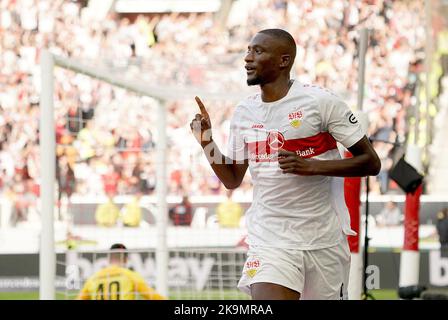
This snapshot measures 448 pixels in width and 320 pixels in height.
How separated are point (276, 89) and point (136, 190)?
1266cm

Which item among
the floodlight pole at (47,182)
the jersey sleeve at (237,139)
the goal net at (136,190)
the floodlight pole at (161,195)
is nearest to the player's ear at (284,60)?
the jersey sleeve at (237,139)

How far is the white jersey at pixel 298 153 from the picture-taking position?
5.41 meters

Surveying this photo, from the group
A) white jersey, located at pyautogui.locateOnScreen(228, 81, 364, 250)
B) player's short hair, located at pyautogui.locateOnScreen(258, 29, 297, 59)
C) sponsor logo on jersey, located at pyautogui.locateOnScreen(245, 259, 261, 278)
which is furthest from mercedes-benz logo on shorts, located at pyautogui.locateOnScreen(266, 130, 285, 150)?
sponsor logo on jersey, located at pyautogui.locateOnScreen(245, 259, 261, 278)

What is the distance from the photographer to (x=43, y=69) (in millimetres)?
9266

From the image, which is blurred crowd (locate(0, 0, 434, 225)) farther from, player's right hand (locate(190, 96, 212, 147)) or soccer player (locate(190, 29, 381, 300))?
player's right hand (locate(190, 96, 212, 147))

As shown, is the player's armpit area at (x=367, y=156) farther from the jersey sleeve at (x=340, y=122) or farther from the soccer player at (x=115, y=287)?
the soccer player at (x=115, y=287)

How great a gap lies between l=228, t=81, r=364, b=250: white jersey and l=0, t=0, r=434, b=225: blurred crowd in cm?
922

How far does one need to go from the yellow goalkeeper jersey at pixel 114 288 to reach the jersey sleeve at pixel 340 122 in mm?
3719

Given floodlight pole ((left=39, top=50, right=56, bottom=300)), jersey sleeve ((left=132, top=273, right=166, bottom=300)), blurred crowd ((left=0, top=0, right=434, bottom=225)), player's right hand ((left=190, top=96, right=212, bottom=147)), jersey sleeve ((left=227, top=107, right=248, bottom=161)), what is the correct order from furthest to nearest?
1. blurred crowd ((left=0, top=0, right=434, bottom=225))
2. floodlight pole ((left=39, top=50, right=56, bottom=300))
3. jersey sleeve ((left=132, top=273, right=166, bottom=300))
4. jersey sleeve ((left=227, top=107, right=248, bottom=161))
5. player's right hand ((left=190, top=96, right=212, bottom=147))

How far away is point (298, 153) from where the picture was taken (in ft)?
17.8

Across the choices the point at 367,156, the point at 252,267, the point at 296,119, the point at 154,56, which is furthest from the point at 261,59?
the point at 154,56

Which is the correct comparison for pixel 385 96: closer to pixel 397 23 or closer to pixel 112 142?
pixel 397 23

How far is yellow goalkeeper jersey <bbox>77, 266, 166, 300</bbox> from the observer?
885 centimetres

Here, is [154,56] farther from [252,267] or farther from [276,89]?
[252,267]
